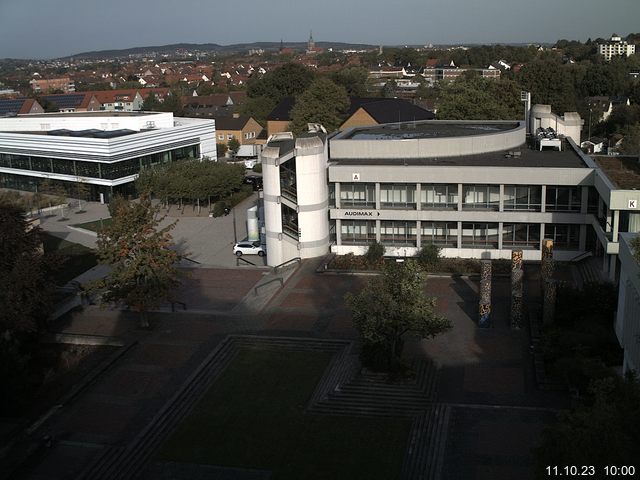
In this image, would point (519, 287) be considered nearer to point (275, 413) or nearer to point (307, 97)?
point (275, 413)

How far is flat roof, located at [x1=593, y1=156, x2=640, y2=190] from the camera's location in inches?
1228

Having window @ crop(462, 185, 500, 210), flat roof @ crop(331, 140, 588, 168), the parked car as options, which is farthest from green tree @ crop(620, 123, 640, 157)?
the parked car

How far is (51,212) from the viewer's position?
54969mm

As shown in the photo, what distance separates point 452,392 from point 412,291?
335cm

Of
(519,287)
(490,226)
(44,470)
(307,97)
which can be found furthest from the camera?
(307,97)

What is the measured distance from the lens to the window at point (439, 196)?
119ft

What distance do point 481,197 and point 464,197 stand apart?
2.71ft

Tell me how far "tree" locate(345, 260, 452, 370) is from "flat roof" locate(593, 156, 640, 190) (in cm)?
1248

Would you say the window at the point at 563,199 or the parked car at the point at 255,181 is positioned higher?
the window at the point at 563,199

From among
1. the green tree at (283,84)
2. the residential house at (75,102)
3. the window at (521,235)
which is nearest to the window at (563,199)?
the window at (521,235)

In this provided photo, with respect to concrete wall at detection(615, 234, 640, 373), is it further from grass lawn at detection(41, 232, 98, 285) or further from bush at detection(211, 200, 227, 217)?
bush at detection(211, 200, 227, 217)

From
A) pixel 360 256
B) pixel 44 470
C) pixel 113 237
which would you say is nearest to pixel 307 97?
pixel 360 256

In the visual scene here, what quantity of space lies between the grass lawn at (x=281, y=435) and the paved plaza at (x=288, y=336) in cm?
135

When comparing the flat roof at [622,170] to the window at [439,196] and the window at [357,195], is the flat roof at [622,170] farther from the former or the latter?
the window at [357,195]
